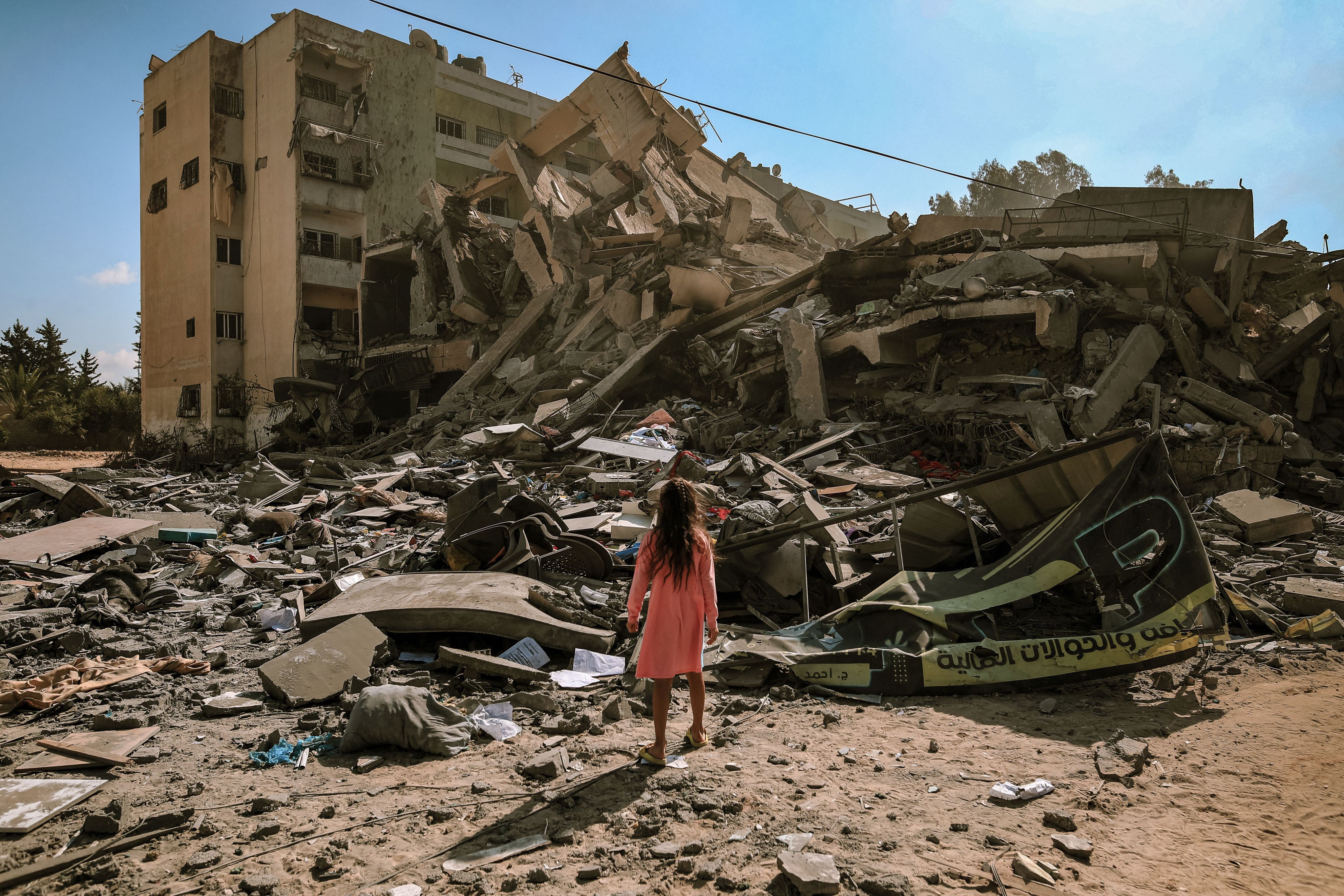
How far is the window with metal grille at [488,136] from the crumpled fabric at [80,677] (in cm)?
2875

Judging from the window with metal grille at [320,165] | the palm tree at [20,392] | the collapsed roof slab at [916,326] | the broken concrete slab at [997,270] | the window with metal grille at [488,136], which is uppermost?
the window with metal grille at [488,136]

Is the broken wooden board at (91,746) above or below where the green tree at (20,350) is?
below

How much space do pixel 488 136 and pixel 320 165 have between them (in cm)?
868

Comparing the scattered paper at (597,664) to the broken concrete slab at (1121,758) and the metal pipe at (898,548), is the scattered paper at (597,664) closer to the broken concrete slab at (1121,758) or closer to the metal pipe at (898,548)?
the metal pipe at (898,548)

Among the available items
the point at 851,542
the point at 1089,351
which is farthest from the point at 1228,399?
the point at 851,542

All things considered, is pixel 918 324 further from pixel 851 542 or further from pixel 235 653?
pixel 235 653

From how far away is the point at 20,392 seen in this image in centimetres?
3033

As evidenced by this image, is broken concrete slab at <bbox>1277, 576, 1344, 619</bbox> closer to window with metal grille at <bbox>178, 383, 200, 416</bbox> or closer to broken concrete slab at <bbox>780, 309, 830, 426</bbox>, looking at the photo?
broken concrete slab at <bbox>780, 309, 830, 426</bbox>

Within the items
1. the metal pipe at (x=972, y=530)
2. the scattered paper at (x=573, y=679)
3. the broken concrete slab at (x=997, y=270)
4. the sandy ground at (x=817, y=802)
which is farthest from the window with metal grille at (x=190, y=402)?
the metal pipe at (x=972, y=530)

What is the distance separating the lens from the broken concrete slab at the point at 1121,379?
918 cm

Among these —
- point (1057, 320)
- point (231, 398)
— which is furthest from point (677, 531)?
point (231, 398)

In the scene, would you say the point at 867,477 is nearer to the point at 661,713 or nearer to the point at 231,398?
the point at 661,713

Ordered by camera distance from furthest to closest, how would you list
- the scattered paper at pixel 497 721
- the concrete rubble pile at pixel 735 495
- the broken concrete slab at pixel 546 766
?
the concrete rubble pile at pixel 735 495 < the scattered paper at pixel 497 721 < the broken concrete slab at pixel 546 766

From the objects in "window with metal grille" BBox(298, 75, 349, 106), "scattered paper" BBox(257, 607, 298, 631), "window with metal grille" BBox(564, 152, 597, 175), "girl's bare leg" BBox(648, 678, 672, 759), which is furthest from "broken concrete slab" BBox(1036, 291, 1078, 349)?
"window with metal grille" BBox(564, 152, 597, 175)
